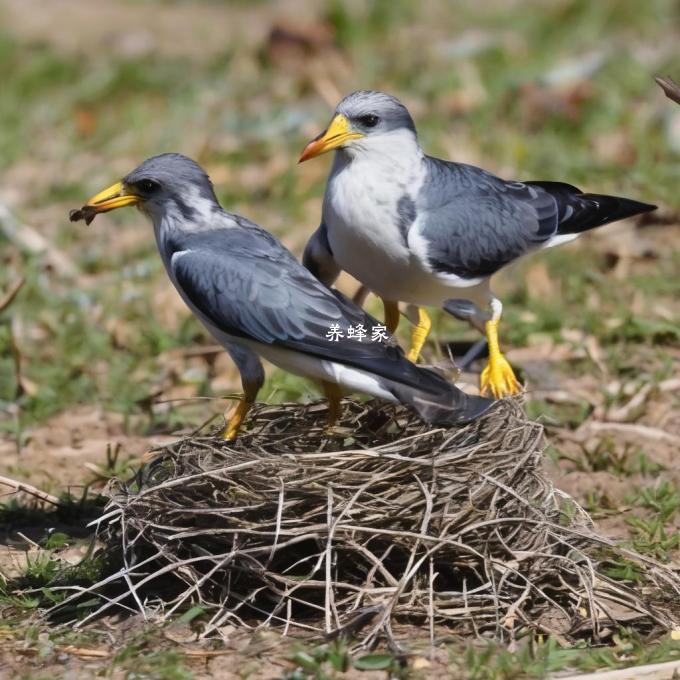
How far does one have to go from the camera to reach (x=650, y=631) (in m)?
4.41

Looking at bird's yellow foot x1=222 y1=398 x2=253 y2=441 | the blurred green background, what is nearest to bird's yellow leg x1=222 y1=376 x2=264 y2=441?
bird's yellow foot x1=222 y1=398 x2=253 y2=441

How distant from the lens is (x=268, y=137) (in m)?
9.46

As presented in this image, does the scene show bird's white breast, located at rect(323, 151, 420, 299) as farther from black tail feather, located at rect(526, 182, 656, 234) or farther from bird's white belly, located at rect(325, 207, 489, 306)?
black tail feather, located at rect(526, 182, 656, 234)

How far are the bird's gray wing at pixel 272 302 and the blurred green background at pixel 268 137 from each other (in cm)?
145

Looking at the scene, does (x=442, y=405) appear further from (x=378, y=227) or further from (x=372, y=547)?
(x=378, y=227)

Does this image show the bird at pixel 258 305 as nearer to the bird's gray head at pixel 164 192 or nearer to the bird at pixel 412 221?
the bird's gray head at pixel 164 192

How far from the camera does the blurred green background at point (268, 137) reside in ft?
22.9

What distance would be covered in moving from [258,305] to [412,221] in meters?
0.75

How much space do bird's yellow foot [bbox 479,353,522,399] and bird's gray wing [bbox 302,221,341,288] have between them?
721mm

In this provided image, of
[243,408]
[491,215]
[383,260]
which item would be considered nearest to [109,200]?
[243,408]

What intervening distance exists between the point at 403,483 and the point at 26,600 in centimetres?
132

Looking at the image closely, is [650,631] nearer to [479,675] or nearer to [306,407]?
[479,675]

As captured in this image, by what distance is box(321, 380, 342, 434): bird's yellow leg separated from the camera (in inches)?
191

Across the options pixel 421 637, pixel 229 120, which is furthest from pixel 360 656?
pixel 229 120
